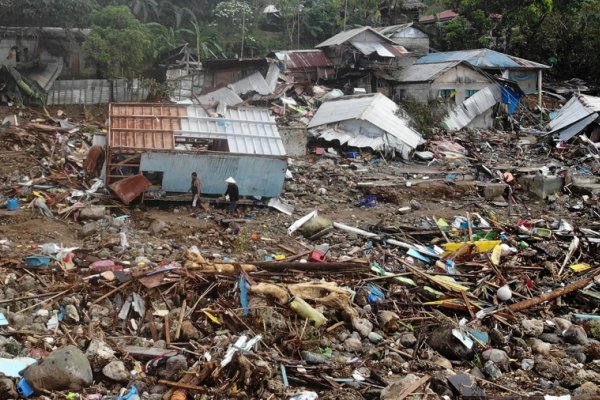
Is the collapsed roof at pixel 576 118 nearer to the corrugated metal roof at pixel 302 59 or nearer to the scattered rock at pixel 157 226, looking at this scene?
the corrugated metal roof at pixel 302 59

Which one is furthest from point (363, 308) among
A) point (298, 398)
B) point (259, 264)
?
point (298, 398)

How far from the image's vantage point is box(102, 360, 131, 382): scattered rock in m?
Answer: 6.38

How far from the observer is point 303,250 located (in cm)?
1091

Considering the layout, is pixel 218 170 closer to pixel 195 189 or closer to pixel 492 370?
pixel 195 189

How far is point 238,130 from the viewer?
12984mm

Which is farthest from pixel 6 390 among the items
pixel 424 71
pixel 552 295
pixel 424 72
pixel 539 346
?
pixel 424 71

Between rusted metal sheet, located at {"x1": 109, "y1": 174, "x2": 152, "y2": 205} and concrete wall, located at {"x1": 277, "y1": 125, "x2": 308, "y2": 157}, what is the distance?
20.0ft

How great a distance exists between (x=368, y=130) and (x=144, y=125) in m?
7.85

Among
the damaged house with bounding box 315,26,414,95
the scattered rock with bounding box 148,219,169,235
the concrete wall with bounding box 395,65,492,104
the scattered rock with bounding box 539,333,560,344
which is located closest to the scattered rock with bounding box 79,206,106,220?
the scattered rock with bounding box 148,219,169,235

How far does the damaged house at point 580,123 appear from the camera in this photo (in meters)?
21.0

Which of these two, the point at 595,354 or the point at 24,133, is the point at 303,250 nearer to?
the point at 595,354

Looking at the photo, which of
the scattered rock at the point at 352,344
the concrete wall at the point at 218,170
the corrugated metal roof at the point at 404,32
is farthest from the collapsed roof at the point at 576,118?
the scattered rock at the point at 352,344

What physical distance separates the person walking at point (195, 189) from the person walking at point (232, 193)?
1.82ft

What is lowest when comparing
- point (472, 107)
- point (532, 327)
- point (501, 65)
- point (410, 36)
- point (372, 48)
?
point (532, 327)
